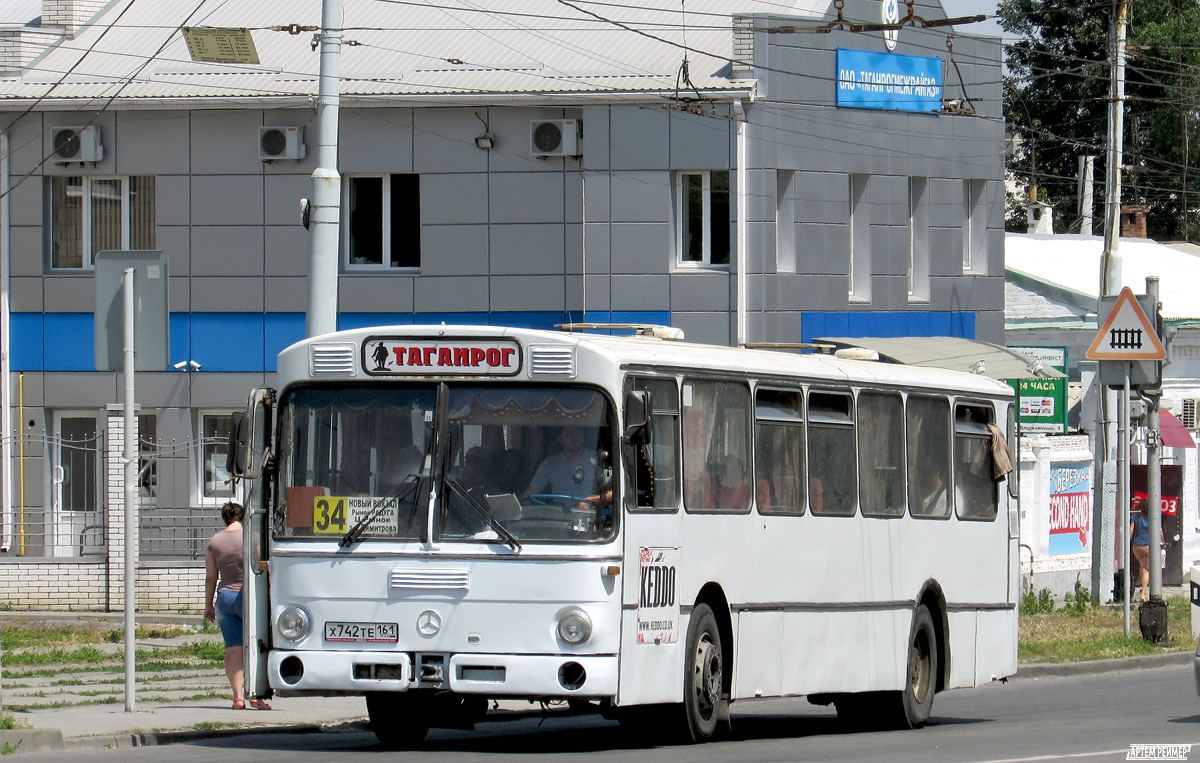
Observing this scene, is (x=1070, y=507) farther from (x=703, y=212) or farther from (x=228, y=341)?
(x=228, y=341)

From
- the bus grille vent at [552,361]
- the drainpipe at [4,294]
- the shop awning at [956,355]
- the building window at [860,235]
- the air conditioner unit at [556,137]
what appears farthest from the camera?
the building window at [860,235]

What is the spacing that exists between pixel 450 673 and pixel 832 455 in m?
3.84

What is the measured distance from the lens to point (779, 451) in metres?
12.8

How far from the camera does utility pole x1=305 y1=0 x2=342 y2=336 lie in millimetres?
14492

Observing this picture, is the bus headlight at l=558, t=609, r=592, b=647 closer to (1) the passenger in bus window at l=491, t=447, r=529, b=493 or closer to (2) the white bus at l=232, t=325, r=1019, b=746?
(2) the white bus at l=232, t=325, r=1019, b=746

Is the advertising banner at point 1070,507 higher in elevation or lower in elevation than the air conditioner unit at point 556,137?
lower

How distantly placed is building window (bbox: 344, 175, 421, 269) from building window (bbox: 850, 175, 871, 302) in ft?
23.2

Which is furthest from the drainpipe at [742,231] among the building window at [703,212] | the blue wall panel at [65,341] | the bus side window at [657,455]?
the bus side window at [657,455]

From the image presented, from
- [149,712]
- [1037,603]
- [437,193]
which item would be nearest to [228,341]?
[437,193]

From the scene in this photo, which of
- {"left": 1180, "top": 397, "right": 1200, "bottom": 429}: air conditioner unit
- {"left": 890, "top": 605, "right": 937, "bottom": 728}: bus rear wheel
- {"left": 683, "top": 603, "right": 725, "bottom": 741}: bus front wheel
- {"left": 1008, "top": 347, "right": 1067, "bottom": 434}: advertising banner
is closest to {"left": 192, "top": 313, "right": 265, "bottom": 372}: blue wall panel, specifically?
{"left": 1008, "top": 347, "right": 1067, "bottom": 434}: advertising banner

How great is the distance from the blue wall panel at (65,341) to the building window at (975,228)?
1465cm

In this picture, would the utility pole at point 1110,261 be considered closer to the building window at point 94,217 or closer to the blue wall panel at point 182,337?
the blue wall panel at point 182,337

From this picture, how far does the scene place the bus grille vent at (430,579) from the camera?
10859mm

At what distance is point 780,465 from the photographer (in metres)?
12.8
